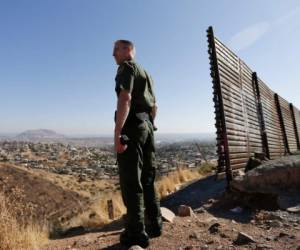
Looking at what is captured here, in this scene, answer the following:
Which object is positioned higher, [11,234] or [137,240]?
[11,234]

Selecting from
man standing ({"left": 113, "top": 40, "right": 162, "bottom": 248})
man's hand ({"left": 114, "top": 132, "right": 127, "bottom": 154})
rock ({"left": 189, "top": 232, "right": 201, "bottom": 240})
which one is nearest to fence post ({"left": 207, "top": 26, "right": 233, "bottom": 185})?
rock ({"left": 189, "top": 232, "right": 201, "bottom": 240})

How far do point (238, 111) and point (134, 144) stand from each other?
4854mm

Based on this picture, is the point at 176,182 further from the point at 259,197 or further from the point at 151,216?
the point at 151,216

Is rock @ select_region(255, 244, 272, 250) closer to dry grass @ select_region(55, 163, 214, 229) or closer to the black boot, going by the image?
the black boot

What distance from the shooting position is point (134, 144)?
3725mm

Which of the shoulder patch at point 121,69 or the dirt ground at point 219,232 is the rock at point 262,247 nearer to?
the dirt ground at point 219,232

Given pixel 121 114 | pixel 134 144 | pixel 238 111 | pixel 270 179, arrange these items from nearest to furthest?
pixel 121 114, pixel 134 144, pixel 270 179, pixel 238 111

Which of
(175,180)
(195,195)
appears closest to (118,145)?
(195,195)

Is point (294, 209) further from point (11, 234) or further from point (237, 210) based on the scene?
point (11, 234)

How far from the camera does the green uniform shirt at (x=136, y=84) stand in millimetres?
3730

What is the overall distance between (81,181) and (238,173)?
128 feet

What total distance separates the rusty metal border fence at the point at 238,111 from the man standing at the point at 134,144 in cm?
288

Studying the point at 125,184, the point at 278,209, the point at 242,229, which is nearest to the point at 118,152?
the point at 125,184

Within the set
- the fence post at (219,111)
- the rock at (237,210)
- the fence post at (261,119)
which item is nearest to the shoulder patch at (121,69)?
the rock at (237,210)
